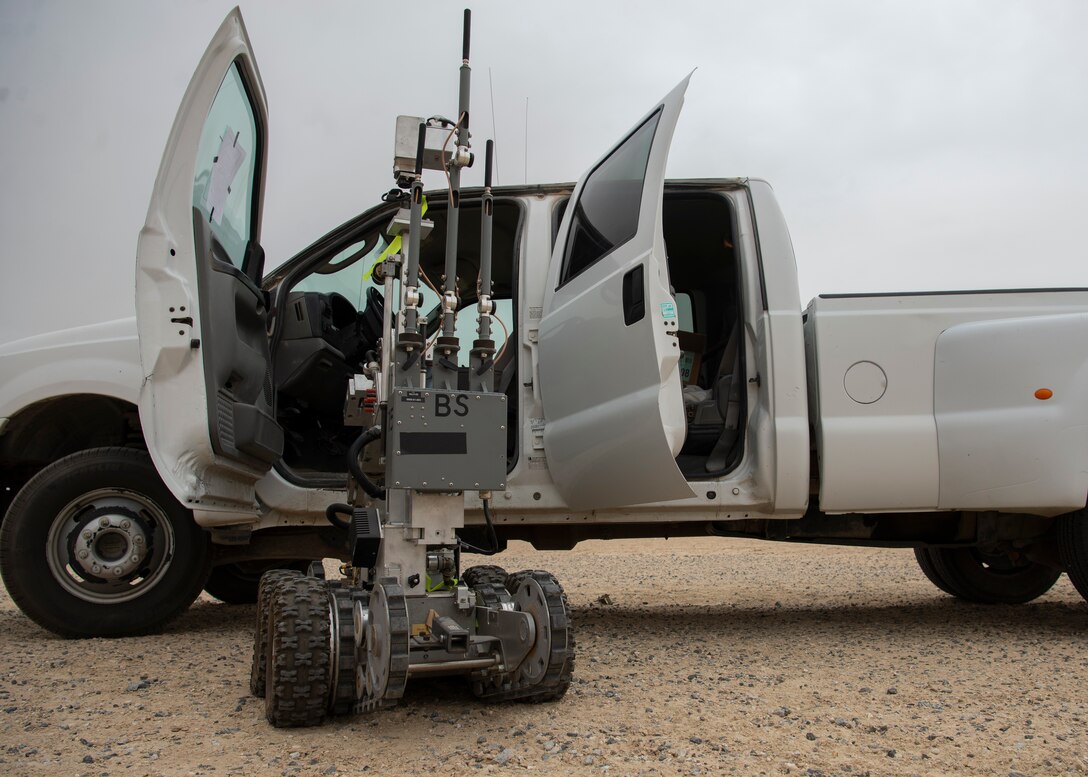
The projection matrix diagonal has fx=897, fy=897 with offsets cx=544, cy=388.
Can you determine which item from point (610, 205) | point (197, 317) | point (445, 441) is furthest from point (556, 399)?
point (197, 317)

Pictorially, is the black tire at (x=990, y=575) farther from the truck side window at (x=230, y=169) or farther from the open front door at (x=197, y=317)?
the truck side window at (x=230, y=169)

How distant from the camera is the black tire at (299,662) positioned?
8.57 feet

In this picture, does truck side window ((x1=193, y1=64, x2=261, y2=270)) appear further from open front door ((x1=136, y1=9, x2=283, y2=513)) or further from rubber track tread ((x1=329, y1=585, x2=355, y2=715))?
rubber track tread ((x1=329, y1=585, x2=355, y2=715))

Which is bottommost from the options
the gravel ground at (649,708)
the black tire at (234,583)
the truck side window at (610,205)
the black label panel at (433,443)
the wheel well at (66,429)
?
the gravel ground at (649,708)

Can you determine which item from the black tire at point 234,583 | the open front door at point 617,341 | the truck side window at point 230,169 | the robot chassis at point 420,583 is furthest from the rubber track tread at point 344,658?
the black tire at point 234,583

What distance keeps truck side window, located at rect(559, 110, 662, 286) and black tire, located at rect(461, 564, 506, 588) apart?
5.10ft

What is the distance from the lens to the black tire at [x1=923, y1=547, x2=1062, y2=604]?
5.54 meters

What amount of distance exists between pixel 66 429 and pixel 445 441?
2.90 metres

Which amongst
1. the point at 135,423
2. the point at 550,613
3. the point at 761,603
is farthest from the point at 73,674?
the point at 761,603

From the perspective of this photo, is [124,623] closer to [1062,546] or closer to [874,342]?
[874,342]

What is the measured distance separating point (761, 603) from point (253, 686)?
385cm

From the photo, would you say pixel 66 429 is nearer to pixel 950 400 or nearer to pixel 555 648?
pixel 555 648

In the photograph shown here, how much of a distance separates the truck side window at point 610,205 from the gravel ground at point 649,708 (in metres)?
1.83

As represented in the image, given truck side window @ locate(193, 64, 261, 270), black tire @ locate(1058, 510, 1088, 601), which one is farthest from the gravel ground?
truck side window @ locate(193, 64, 261, 270)
